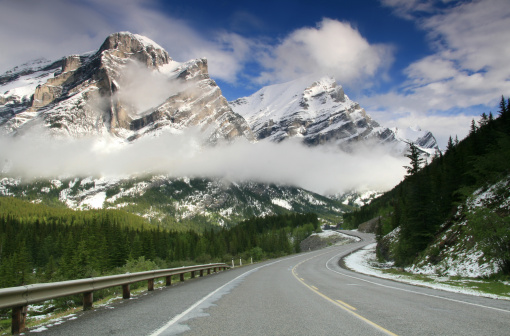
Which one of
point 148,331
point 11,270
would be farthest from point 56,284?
point 11,270

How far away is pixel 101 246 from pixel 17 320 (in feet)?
214

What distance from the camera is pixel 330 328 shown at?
7.20 m

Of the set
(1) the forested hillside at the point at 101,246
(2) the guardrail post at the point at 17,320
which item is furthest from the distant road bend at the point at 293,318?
(1) the forested hillside at the point at 101,246

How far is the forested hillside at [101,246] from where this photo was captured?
59.0 meters

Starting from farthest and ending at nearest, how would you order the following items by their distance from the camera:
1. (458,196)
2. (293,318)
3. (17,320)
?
(458,196) < (293,318) < (17,320)

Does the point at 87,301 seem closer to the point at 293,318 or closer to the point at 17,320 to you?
the point at 17,320

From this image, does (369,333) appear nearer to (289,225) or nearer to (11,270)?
(11,270)

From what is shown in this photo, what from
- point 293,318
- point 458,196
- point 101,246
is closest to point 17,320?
point 293,318

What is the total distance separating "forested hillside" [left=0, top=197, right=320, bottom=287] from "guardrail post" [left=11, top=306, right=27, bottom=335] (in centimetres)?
3374

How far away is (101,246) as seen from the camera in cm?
6612

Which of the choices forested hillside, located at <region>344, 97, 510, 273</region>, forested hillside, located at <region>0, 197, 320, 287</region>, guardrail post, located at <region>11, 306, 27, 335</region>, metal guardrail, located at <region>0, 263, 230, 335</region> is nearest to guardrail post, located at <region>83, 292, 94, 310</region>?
metal guardrail, located at <region>0, 263, 230, 335</region>

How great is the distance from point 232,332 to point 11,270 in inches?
2504

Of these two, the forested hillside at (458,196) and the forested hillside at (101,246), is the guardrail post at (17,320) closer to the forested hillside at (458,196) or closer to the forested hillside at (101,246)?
the forested hillside at (458,196)

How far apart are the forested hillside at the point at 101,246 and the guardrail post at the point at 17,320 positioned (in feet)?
111
